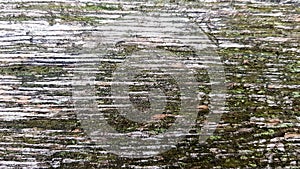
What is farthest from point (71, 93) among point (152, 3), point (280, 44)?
point (280, 44)

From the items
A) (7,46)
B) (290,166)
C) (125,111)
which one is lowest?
(290,166)

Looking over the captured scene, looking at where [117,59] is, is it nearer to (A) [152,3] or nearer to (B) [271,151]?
(A) [152,3]

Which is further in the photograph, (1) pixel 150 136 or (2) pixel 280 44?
(2) pixel 280 44

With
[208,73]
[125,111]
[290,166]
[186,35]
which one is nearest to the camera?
[290,166]

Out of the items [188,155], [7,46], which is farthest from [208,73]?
[7,46]

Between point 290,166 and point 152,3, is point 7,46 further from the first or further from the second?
point 290,166

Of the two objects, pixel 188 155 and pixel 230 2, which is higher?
pixel 230 2

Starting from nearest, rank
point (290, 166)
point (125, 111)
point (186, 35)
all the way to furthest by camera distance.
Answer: point (290, 166), point (125, 111), point (186, 35)
